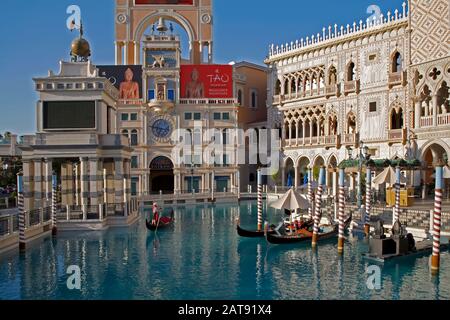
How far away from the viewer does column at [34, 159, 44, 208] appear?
62.0ft

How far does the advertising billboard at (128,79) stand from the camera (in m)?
33.6

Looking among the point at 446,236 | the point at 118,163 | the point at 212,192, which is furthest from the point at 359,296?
the point at 212,192

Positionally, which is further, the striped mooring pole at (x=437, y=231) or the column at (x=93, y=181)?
the column at (x=93, y=181)

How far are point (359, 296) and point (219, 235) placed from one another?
329 inches

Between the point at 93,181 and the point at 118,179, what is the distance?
1.20m

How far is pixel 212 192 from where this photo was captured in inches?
1218

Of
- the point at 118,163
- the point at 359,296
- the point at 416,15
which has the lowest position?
the point at 359,296

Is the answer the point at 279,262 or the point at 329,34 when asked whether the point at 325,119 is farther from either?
the point at 279,262

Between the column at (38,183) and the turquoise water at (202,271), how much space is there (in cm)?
217

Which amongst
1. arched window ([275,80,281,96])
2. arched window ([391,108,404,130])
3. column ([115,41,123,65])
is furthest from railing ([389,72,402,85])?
column ([115,41,123,65])

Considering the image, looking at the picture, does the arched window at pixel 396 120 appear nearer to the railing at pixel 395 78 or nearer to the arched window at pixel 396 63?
the railing at pixel 395 78

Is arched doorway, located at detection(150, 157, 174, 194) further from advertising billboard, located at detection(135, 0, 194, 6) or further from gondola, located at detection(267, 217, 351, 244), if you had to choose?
gondola, located at detection(267, 217, 351, 244)

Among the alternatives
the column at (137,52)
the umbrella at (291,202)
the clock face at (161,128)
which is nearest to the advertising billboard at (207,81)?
the clock face at (161,128)
